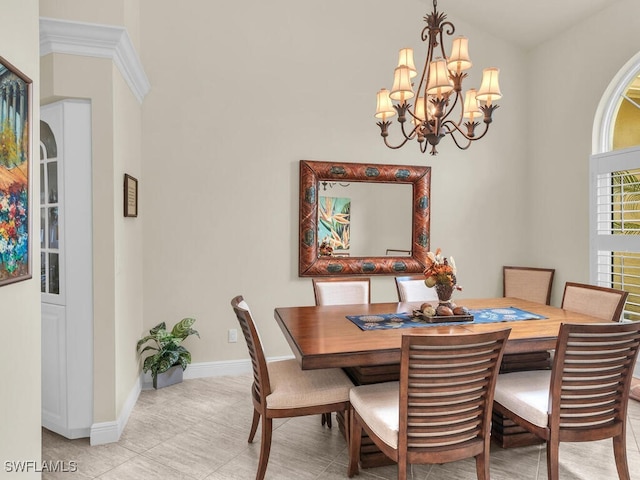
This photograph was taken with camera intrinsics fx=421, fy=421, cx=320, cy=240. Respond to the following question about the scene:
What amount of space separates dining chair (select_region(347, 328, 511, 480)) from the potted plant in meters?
2.17

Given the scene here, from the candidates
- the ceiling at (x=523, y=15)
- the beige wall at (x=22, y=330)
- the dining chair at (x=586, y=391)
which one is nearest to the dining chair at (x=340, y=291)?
the dining chair at (x=586, y=391)

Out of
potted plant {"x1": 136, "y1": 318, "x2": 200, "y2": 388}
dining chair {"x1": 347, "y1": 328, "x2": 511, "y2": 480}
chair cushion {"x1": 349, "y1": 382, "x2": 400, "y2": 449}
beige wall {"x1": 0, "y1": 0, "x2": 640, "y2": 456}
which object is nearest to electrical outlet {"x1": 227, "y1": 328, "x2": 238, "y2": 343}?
beige wall {"x1": 0, "y1": 0, "x2": 640, "y2": 456}

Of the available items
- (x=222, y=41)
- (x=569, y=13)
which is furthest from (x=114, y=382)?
(x=569, y=13)

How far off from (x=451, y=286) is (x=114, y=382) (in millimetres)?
2249

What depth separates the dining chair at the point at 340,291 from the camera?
3404 mm

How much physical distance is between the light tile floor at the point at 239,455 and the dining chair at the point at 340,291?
35.5 inches

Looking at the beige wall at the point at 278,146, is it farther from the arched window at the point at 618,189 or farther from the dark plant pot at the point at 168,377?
the dark plant pot at the point at 168,377

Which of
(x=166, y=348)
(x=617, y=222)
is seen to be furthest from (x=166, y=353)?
(x=617, y=222)

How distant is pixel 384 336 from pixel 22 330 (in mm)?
1643

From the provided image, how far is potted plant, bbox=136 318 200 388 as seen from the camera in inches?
138

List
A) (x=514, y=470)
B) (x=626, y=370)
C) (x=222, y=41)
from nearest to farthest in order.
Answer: (x=626, y=370) < (x=514, y=470) < (x=222, y=41)

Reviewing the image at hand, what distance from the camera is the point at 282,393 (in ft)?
7.36

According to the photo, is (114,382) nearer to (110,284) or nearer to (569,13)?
(110,284)

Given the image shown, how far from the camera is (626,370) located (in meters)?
2.03
